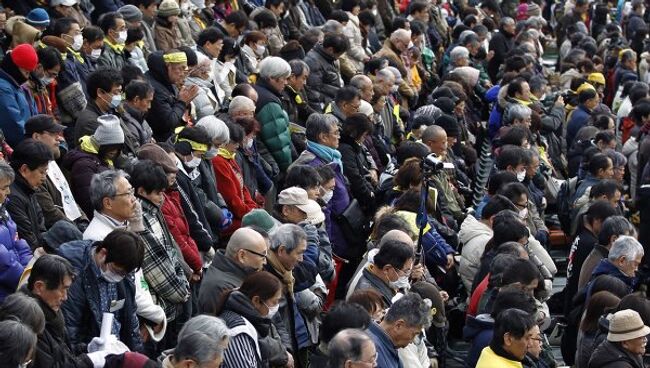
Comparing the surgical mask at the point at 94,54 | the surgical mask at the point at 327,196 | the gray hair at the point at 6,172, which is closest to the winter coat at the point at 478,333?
the surgical mask at the point at 327,196

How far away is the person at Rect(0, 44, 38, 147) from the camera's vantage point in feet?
35.7

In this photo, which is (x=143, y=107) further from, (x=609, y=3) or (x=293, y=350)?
(x=609, y=3)

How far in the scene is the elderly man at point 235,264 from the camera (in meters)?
8.78

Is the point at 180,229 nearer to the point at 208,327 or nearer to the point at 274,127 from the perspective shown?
the point at 208,327

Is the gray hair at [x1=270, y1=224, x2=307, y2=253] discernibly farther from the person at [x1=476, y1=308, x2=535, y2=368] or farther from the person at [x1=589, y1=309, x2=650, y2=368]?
the person at [x1=589, y1=309, x2=650, y2=368]

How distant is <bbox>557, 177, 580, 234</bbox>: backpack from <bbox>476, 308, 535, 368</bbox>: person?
583 centimetres

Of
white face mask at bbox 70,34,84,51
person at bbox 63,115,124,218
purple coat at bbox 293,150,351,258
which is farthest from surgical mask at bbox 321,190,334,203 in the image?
white face mask at bbox 70,34,84,51

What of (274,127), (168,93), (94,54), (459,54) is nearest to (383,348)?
(168,93)

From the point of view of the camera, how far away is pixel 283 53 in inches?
632

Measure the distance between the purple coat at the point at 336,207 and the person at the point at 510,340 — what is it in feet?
11.6

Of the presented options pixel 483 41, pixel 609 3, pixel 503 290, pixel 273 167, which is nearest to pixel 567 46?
pixel 483 41

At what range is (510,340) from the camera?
8.51 meters

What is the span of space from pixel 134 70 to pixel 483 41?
1087 centimetres

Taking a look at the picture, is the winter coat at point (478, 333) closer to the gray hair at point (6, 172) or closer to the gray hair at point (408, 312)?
the gray hair at point (408, 312)
